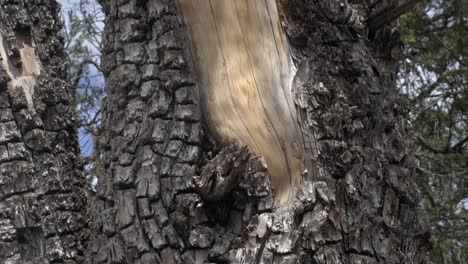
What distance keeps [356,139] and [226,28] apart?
0.50 meters

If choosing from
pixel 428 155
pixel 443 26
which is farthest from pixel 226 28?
pixel 443 26

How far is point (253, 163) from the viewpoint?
7.09ft

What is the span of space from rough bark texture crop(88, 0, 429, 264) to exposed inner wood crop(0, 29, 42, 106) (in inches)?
22.7

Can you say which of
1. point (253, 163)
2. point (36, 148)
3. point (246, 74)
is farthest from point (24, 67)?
point (253, 163)

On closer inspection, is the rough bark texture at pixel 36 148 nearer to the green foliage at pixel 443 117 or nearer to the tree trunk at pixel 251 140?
the tree trunk at pixel 251 140

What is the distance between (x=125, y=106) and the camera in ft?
7.42

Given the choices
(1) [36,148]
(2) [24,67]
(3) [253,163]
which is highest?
(2) [24,67]

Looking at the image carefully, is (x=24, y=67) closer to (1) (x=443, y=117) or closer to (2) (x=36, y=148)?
(2) (x=36, y=148)

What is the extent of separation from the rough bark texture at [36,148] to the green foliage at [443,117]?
2.71m

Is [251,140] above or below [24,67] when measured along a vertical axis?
below

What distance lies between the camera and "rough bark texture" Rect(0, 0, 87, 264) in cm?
258

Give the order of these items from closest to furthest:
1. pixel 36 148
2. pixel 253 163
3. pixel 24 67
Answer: pixel 253 163 < pixel 36 148 < pixel 24 67

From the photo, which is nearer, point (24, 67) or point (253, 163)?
point (253, 163)

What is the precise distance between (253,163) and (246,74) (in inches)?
10.7
